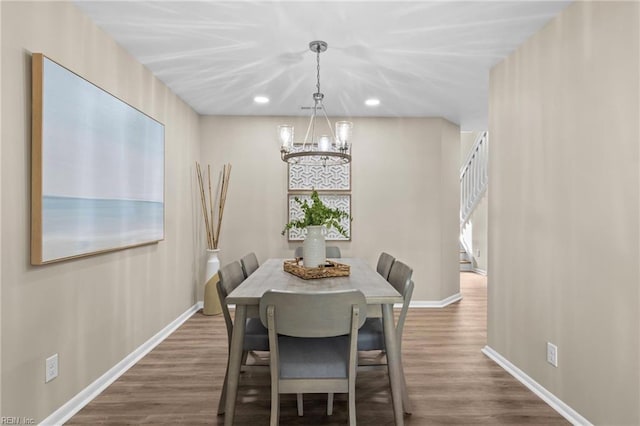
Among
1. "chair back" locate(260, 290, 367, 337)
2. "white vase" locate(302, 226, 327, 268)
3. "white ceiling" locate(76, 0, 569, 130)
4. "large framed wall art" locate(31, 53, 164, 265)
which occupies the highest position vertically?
"white ceiling" locate(76, 0, 569, 130)

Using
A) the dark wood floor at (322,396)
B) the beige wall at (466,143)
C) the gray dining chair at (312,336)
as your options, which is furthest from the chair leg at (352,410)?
the beige wall at (466,143)

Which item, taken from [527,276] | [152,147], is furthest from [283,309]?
[152,147]

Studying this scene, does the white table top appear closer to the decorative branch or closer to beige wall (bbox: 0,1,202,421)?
beige wall (bbox: 0,1,202,421)

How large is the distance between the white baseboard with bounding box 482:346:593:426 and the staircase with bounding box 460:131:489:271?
439cm

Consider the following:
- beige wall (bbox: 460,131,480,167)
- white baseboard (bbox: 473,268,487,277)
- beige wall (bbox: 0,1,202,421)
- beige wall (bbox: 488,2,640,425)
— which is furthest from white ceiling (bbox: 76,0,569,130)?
beige wall (bbox: 460,131,480,167)

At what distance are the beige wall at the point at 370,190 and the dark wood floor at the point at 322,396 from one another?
1.42 m

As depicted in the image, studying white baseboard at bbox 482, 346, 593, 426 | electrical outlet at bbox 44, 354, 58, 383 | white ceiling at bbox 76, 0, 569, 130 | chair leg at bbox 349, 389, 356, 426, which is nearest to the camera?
chair leg at bbox 349, 389, 356, 426

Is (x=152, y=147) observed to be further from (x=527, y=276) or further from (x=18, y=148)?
(x=527, y=276)

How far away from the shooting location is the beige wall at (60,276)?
1.74 meters

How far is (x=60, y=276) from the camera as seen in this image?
207 centimetres

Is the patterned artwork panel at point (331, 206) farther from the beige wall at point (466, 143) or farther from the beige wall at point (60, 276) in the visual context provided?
the beige wall at point (466, 143)

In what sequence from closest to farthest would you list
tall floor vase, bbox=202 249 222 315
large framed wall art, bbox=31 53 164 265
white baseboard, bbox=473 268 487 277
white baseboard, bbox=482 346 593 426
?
large framed wall art, bbox=31 53 164 265
white baseboard, bbox=482 346 593 426
tall floor vase, bbox=202 249 222 315
white baseboard, bbox=473 268 487 277

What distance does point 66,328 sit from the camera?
2133 millimetres

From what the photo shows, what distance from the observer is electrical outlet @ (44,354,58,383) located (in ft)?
6.46
